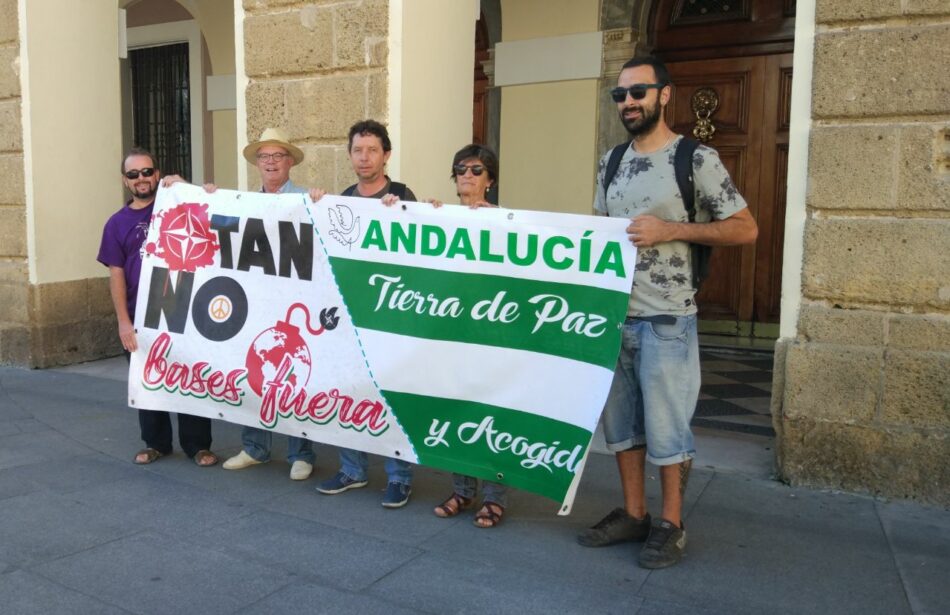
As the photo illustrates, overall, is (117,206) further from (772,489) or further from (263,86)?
(772,489)

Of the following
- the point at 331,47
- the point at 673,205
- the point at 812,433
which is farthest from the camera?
the point at 331,47

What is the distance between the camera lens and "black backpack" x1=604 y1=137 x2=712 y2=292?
3.38 m

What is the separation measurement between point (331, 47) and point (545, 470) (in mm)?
3361

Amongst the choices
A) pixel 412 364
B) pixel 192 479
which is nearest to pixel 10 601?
pixel 192 479

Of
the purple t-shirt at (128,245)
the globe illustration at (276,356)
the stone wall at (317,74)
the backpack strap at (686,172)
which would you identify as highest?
the stone wall at (317,74)

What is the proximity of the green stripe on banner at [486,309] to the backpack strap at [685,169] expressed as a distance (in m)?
0.46

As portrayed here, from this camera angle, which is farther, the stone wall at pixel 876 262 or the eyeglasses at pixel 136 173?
the eyeglasses at pixel 136 173

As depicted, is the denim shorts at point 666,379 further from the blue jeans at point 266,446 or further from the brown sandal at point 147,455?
the brown sandal at point 147,455

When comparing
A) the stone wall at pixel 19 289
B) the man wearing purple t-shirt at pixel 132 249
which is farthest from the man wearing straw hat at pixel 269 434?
the stone wall at pixel 19 289

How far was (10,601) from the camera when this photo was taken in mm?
3145

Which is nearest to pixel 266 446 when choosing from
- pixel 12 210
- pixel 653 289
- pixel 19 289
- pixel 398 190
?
pixel 398 190

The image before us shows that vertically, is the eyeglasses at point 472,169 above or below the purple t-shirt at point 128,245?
above

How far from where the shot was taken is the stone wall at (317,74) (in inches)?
219

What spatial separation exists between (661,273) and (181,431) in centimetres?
289
